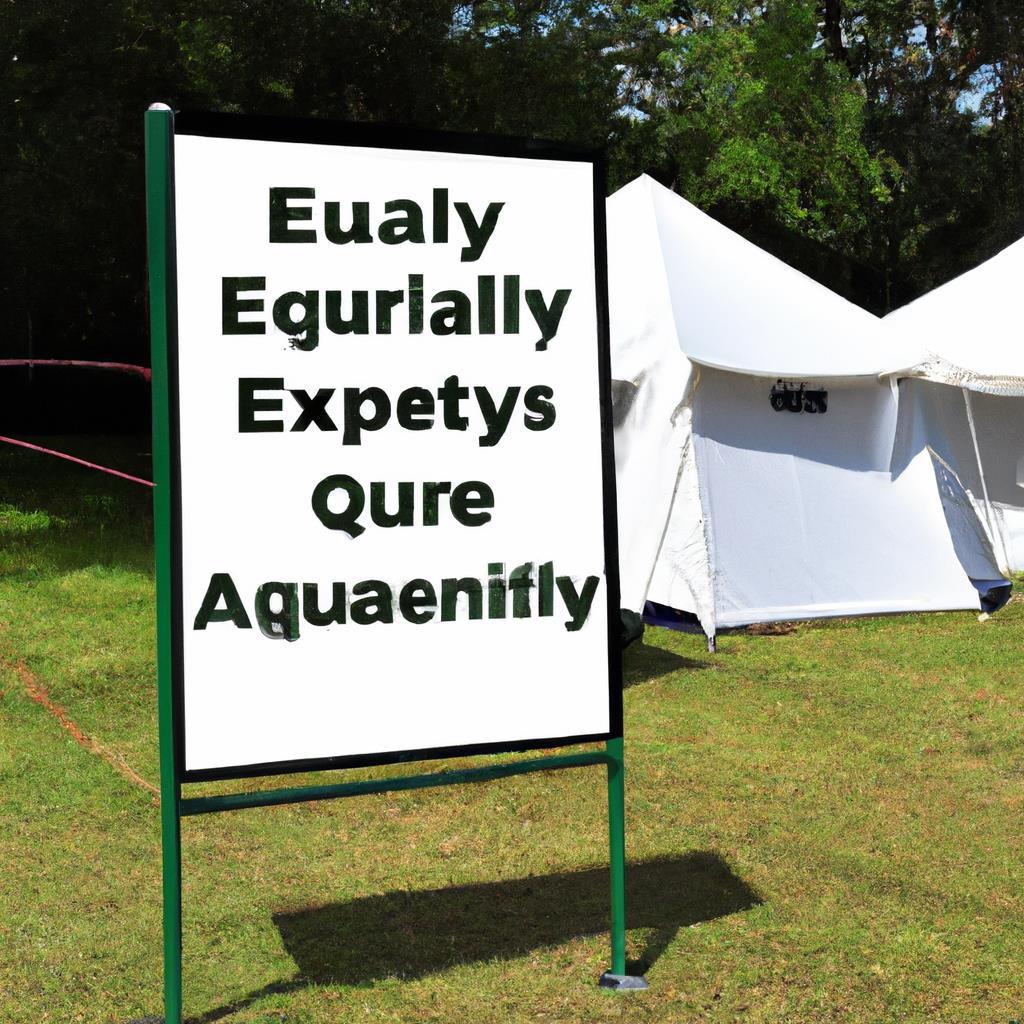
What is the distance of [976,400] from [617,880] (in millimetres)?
9274

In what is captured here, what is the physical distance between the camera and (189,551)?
3340 mm

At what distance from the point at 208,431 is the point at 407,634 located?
758 millimetres

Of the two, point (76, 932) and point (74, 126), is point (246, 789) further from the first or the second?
point (74, 126)

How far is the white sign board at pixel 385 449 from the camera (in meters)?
3.35

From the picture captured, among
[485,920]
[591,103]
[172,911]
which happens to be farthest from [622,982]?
[591,103]

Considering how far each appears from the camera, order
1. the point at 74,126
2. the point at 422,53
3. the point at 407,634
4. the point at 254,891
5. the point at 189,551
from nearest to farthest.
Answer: the point at 189,551 < the point at 407,634 < the point at 254,891 < the point at 74,126 < the point at 422,53

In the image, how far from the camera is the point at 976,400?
11961 millimetres

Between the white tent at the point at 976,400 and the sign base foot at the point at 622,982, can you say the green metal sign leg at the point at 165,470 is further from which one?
the white tent at the point at 976,400

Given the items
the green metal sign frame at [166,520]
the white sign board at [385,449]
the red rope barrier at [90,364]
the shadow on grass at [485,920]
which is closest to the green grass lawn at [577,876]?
the shadow on grass at [485,920]

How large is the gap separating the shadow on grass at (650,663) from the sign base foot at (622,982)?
4.33m

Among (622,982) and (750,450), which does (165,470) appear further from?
(750,450)

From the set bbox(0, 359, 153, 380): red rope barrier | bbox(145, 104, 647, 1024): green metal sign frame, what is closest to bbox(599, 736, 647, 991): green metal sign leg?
bbox(145, 104, 647, 1024): green metal sign frame

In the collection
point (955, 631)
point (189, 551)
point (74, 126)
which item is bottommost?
point (955, 631)

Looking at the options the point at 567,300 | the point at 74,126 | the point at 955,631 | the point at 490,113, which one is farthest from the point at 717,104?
the point at 567,300
